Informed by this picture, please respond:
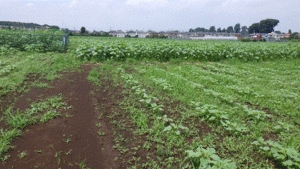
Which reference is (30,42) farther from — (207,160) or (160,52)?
(207,160)

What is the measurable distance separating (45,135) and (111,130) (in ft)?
3.69

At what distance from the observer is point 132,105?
4078mm

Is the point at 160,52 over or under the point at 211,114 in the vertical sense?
over

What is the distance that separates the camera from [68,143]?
110 inches

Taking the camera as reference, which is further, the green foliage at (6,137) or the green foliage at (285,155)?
the green foliage at (6,137)

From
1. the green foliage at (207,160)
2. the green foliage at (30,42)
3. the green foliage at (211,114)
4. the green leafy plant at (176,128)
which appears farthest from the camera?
the green foliage at (30,42)

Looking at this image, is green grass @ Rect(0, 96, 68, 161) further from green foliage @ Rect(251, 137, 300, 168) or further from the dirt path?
green foliage @ Rect(251, 137, 300, 168)

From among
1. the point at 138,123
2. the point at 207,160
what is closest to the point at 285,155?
the point at 207,160

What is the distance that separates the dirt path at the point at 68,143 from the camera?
2398 millimetres

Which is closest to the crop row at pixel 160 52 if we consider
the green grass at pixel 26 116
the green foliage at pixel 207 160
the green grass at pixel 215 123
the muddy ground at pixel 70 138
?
the green grass at pixel 215 123

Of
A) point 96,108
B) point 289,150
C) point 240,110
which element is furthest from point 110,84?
point 289,150

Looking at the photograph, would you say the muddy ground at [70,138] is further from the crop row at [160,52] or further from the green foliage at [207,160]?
the crop row at [160,52]

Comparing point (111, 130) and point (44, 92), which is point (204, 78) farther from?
point (44, 92)

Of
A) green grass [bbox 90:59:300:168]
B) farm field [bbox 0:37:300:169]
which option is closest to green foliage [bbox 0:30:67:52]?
farm field [bbox 0:37:300:169]
